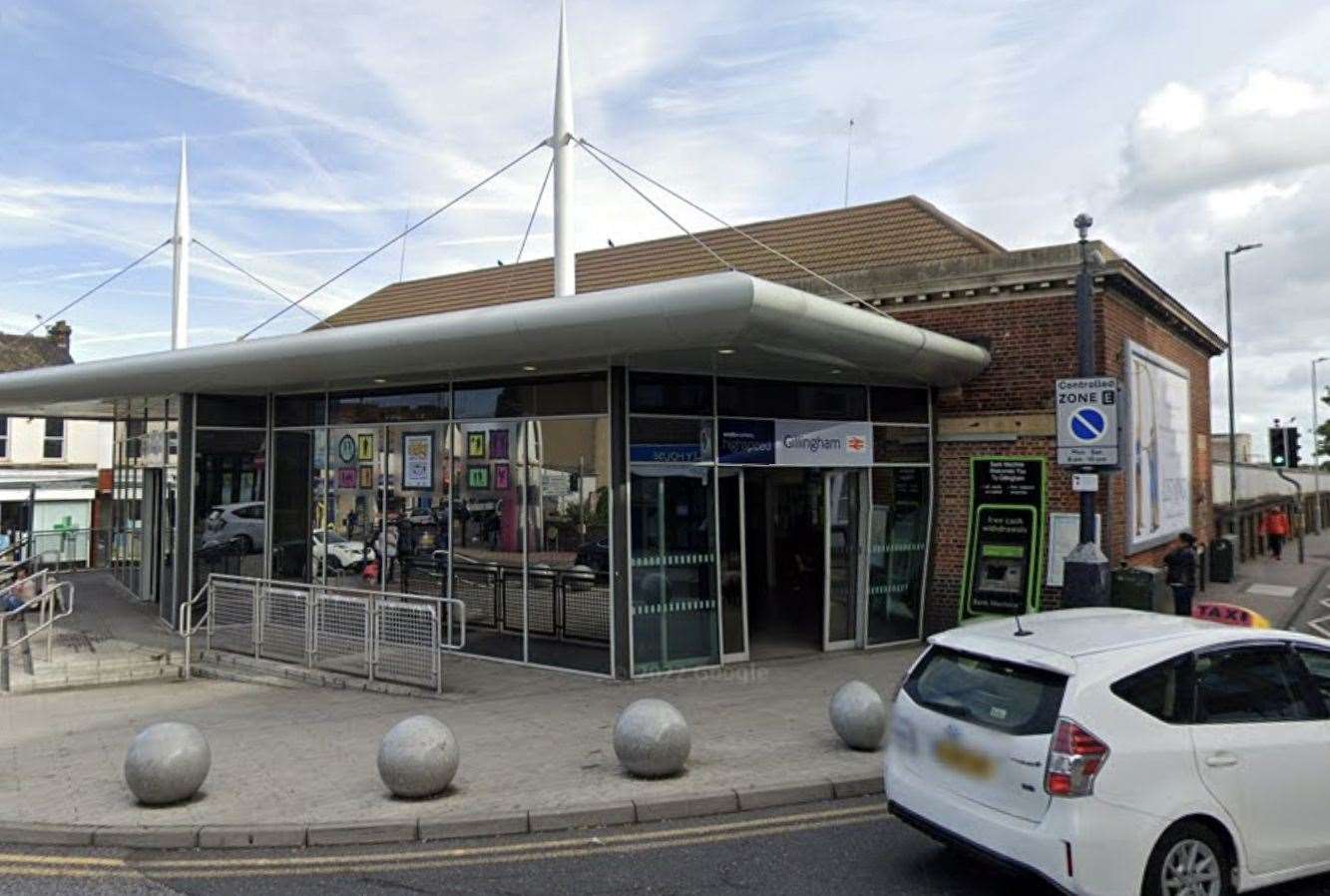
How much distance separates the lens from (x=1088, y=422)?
9.52m

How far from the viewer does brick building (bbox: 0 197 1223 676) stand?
10.9 meters

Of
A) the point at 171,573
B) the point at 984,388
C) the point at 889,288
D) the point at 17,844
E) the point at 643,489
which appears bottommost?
the point at 17,844

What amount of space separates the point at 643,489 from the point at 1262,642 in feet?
23.5

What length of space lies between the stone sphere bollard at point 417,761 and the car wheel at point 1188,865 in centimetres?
452

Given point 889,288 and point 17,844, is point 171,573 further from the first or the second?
point 889,288

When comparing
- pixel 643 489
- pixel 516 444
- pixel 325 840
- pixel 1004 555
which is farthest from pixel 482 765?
pixel 1004 555

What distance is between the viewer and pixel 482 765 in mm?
7695

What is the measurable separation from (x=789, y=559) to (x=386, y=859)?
11285mm

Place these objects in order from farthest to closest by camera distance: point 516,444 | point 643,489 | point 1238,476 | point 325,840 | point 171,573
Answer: point 1238,476
point 171,573
point 516,444
point 643,489
point 325,840

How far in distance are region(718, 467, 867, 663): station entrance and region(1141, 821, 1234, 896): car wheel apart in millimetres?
7565

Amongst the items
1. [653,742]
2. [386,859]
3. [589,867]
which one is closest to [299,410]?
[653,742]

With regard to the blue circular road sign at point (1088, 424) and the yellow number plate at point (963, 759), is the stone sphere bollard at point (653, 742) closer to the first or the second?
the yellow number plate at point (963, 759)

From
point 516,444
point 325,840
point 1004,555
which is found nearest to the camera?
point 325,840

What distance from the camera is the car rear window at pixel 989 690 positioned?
4656 mm
